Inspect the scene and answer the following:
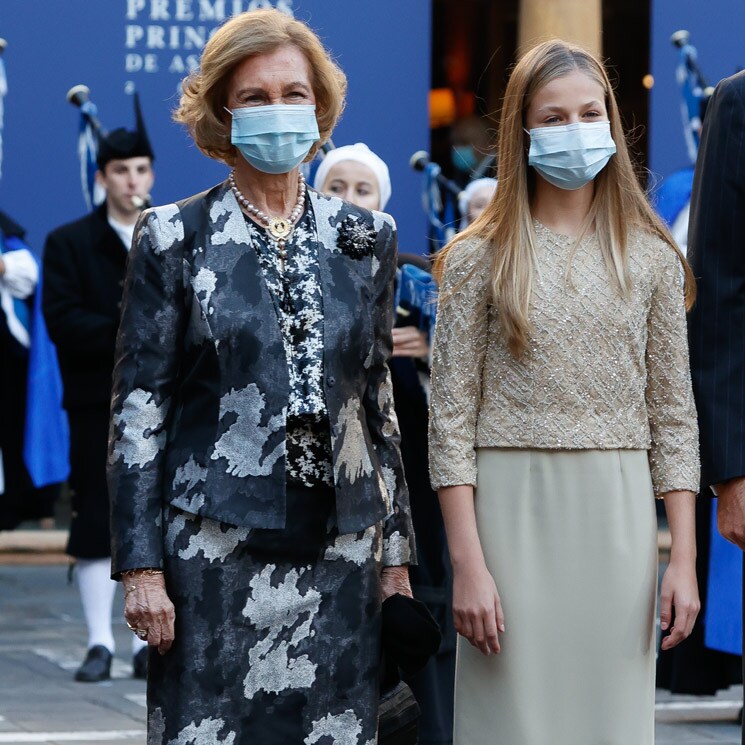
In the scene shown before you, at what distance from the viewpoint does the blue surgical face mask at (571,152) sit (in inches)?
137

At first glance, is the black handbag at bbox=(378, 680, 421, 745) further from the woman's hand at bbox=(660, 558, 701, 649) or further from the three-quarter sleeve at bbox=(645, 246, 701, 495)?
the three-quarter sleeve at bbox=(645, 246, 701, 495)

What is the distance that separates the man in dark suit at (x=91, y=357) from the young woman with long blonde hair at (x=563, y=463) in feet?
12.6

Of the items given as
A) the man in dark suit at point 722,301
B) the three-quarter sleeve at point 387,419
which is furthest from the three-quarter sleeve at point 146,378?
the man in dark suit at point 722,301

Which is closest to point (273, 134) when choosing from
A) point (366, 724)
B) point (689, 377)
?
point (689, 377)

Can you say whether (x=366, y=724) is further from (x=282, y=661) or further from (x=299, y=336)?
(x=299, y=336)

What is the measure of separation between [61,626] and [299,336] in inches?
210

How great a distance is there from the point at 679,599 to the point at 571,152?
898 mm

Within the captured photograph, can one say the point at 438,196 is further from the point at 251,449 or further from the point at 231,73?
the point at 251,449

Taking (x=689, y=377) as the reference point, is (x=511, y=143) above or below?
above

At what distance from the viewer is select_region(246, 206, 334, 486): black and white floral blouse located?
3.45 meters

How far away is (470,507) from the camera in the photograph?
136 inches

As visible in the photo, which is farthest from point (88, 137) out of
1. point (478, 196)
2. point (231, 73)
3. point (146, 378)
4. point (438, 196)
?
point (146, 378)

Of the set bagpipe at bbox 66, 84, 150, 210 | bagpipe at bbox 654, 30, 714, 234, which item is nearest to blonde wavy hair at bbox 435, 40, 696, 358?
bagpipe at bbox 654, 30, 714, 234

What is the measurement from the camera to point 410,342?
552cm
